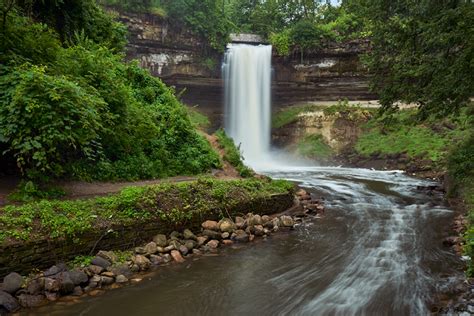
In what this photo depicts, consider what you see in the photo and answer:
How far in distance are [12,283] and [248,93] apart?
88.9 feet

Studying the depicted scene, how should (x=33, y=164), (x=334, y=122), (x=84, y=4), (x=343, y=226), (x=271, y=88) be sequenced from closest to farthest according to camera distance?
1. (x=33, y=164)
2. (x=343, y=226)
3. (x=84, y=4)
4. (x=334, y=122)
5. (x=271, y=88)

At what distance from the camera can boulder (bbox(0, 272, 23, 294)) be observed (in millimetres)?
5266

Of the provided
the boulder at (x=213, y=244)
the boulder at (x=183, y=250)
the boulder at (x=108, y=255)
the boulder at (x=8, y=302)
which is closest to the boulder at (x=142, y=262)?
the boulder at (x=108, y=255)

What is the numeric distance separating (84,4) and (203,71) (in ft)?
60.5

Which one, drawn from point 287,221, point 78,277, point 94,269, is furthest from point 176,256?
point 287,221

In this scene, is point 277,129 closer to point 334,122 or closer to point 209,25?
point 334,122

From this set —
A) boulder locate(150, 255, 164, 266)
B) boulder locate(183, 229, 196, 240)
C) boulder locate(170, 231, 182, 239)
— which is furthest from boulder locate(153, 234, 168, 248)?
boulder locate(183, 229, 196, 240)

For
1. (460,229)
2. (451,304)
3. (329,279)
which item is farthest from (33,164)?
(460,229)

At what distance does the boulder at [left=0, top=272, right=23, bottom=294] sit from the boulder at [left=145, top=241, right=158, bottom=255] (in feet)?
7.20

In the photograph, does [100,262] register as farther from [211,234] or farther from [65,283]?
[211,234]

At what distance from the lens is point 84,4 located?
1298cm

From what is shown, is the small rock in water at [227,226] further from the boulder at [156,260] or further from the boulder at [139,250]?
the boulder at [139,250]

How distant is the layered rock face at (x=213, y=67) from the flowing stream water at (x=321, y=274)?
1977cm

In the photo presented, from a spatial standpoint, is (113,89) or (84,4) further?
(84,4)
